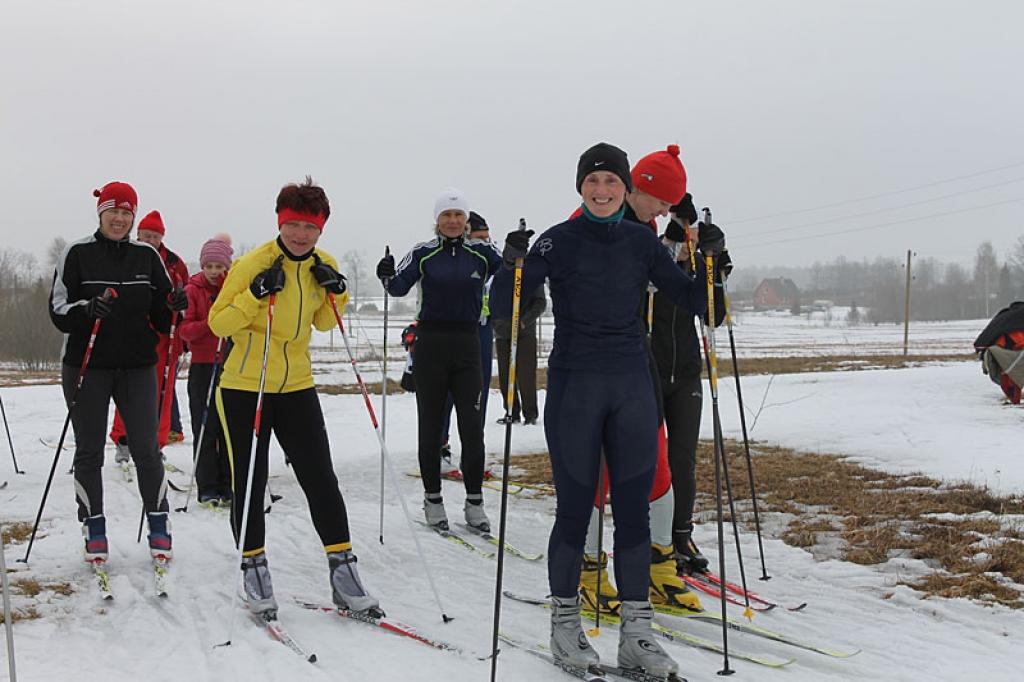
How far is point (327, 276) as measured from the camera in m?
4.54

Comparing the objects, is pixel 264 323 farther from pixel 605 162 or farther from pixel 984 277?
pixel 984 277

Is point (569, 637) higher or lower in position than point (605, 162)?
lower

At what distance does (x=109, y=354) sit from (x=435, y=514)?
106 inches

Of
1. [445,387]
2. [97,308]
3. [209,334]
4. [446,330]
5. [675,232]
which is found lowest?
[445,387]

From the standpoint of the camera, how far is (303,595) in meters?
4.74

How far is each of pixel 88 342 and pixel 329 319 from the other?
1.68 metres

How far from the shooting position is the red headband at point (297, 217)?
4.38 meters

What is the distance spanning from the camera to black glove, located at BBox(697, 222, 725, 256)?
12.7 ft

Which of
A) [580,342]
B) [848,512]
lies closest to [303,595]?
[580,342]

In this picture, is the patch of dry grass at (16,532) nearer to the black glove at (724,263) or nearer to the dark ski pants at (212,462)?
the dark ski pants at (212,462)

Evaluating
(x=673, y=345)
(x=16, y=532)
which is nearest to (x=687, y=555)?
(x=673, y=345)

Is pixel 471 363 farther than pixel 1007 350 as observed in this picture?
No

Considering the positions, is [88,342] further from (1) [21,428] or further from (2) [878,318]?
(2) [878,318]

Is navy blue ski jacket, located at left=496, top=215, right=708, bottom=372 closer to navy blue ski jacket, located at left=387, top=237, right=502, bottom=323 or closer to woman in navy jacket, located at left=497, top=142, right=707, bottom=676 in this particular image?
woman in navy jacket, located at left=497, top=142, right=707, bottom=676
